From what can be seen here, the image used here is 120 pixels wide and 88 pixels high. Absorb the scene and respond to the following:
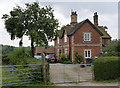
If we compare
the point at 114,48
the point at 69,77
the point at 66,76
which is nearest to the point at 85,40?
the point at 114,48

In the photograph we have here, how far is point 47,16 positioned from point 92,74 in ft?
43.8

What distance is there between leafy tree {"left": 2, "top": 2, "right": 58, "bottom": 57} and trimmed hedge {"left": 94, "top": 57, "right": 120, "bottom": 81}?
446 inches

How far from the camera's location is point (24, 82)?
9.09 metres

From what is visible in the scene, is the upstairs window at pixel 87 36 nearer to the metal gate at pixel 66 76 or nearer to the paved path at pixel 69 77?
the metal gate at pixel 66 76

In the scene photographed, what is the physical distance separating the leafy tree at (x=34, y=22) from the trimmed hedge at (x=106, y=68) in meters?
11.3

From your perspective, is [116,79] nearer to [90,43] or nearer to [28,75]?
[28,75]

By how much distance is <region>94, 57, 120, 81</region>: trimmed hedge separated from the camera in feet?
36.3

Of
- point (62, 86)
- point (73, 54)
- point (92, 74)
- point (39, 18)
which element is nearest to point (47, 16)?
point (39, 18)

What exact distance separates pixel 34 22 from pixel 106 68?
13.5 metres

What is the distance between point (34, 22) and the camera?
69.9ft

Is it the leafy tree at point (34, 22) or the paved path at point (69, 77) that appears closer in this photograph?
the paved path at point (69, 77)

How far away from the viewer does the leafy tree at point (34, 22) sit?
21.1 metres

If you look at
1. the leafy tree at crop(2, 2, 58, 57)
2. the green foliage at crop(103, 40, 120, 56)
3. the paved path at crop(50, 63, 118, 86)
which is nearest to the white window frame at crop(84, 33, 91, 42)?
the leafy tree at crop(2, 2, 58, 57)

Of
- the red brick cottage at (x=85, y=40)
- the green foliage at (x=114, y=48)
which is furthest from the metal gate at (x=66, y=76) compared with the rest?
the red brick cottage at (x=85, y=40)
